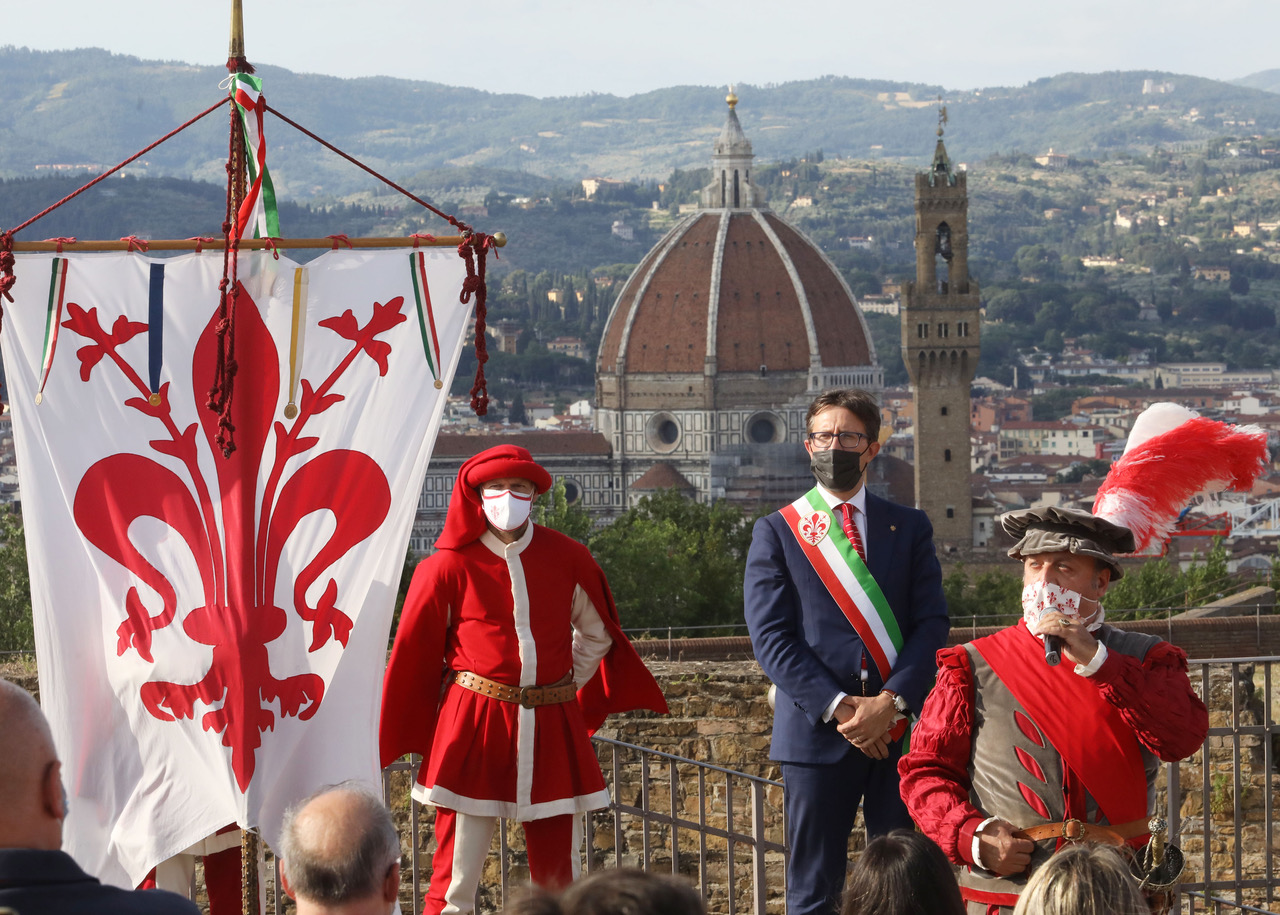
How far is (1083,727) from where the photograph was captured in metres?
3.78

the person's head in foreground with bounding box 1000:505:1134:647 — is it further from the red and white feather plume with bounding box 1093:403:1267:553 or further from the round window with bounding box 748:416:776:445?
the round window with bounding box 748:416:776:445

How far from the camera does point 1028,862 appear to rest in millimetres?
3740

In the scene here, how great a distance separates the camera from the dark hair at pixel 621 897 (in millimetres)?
2406

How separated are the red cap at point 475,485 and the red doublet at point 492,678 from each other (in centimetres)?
4

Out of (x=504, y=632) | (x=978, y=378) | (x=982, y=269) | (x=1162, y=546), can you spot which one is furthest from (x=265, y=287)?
(x=982, y=269)

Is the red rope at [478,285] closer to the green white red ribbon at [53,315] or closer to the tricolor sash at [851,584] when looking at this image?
the tricolor sash at [851,584]

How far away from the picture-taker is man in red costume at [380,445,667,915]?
446 centimetres

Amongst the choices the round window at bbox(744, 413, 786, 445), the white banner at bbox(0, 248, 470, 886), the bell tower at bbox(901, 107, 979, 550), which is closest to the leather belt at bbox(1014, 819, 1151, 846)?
the white banner at bbox(0, 248, 470, 886)

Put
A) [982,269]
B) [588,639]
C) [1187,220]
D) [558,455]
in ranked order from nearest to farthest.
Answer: [588,639]
[558,455]
[982,269]
[1187,220]

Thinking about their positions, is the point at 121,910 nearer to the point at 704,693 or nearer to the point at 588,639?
the point at 588,639

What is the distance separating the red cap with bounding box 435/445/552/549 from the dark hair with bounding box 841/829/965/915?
56.7 inches

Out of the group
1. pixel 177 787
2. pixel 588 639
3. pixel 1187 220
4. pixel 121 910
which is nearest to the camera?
pixel 121 910

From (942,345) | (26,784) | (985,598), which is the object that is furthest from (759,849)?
(942,345)

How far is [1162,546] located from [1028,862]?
2.41ft
